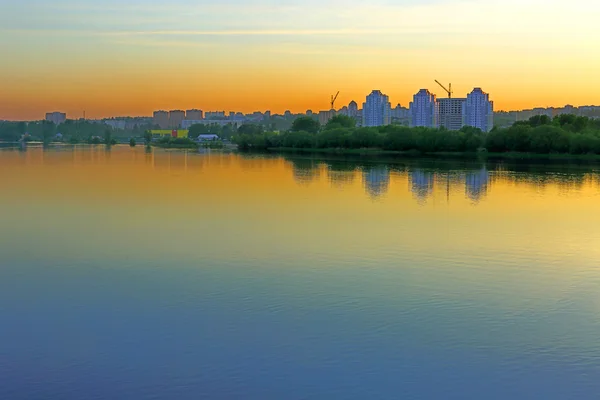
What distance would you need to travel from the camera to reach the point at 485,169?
2778 cm

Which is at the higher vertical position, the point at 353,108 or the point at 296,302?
the point at 353,108

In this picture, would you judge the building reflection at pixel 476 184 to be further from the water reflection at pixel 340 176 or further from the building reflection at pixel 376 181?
the water reflection at pixel 340 176

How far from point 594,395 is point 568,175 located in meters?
20.8

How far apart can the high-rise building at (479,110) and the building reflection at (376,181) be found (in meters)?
64.5

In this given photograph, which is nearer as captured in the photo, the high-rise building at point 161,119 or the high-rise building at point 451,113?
the high-rise building at point 451,113

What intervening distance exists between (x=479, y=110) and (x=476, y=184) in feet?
239

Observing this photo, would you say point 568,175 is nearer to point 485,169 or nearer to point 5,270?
point 485,169

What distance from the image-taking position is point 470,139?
126 ft

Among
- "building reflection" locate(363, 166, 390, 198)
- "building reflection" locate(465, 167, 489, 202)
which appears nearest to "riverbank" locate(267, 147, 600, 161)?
"building reflection" locate(465, 167, 489, 202)

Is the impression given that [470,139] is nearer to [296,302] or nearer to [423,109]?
[296,302]

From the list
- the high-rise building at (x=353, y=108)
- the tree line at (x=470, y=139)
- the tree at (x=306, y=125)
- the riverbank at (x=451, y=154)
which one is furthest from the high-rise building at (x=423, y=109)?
the riverbank at (x=451, y=154)

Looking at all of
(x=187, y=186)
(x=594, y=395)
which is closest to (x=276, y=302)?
(x=594, y=395)

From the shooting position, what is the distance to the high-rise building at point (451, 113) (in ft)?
311

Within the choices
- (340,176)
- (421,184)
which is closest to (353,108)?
(340,176)
